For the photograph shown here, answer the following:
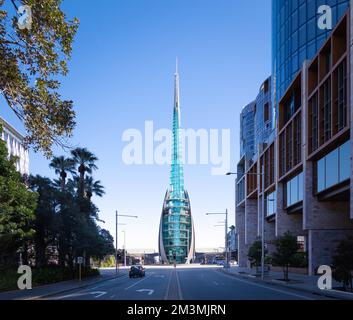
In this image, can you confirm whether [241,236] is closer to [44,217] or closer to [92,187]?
[92,187]

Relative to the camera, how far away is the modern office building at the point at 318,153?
42688 millimetres

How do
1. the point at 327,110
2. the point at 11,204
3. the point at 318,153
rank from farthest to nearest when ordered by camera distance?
the point at 318,153, the point at 327,110, the point at 11,204

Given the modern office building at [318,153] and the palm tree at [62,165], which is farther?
the palm tree at [62,165]

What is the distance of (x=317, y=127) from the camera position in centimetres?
5038

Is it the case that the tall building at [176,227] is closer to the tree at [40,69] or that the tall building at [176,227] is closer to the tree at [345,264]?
the tree at [345,264]

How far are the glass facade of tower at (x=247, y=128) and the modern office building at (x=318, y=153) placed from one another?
51258mm

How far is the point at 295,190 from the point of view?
5991 centimetres

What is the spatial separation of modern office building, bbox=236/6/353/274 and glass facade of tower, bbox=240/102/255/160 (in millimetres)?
51258

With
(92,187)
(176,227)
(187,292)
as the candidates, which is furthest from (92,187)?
(176,227)

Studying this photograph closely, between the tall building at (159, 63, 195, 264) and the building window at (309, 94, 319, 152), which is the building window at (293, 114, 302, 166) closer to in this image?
the building window at (309, 94, 319, 152)

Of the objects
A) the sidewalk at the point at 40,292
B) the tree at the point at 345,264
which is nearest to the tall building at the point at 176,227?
the sidewalk at the point at 40,292

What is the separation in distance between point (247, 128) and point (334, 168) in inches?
3404
